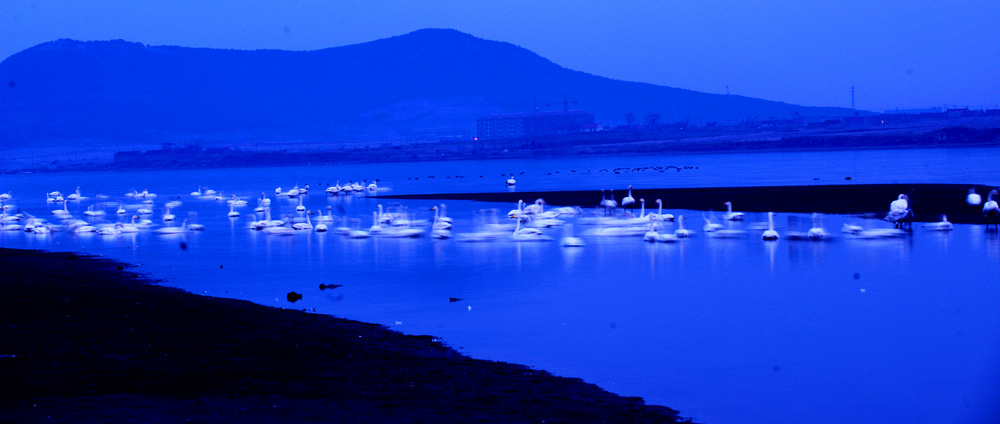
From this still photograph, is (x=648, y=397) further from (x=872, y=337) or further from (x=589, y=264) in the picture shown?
(x=589, y=264)

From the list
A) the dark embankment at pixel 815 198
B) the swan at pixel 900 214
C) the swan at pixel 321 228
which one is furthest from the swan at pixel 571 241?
the dark embankment at pixel 815 198

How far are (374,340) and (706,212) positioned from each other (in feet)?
85.4

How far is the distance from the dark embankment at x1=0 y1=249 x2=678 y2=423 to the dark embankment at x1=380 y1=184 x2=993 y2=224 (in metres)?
21.8

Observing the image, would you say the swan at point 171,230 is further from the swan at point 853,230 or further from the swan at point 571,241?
the swan at point 853,230

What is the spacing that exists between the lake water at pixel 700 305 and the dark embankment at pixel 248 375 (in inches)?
38.0

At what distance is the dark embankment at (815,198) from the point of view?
114 feet

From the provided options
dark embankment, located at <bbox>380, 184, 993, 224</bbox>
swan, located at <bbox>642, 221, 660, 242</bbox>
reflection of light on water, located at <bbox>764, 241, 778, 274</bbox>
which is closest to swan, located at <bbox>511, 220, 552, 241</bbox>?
swan, located at <bbox>642, 221, 660, 242</bbox>

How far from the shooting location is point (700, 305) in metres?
17.4

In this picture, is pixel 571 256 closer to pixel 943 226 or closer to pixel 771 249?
pixel 771 249

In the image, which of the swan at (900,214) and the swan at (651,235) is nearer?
the swan at (651,235)

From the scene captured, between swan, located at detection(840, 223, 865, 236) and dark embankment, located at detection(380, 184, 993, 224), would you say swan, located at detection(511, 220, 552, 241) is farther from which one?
dark embankment, located at detection(380, 184, 993, 224)

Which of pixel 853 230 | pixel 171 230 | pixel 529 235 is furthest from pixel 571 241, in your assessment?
pixel 171 230

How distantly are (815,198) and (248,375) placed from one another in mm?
33995

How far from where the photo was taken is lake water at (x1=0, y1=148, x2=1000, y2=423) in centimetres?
1144
